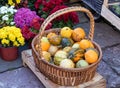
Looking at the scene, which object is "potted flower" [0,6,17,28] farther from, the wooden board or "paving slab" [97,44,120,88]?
"paving slab" [97,44,120,88]

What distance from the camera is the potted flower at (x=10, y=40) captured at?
3104 millimetres

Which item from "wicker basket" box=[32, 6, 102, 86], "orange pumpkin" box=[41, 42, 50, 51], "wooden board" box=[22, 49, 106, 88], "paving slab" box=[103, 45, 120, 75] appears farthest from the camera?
"paving slab" box=[103, 45, 120, 75]

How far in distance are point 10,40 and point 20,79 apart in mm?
433

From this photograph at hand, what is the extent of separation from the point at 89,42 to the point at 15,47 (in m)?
0.86

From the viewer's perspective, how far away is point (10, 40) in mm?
3148

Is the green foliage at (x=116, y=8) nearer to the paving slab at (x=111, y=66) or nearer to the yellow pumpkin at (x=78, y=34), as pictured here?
the paving slab at (x=111, y=66)

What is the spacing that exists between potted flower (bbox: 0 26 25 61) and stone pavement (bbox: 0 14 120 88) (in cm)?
15

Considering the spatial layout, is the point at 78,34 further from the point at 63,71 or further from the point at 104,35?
the point at 104,35


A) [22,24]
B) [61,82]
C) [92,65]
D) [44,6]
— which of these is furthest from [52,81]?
[44,6]

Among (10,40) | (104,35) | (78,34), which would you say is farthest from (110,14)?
(10,40)

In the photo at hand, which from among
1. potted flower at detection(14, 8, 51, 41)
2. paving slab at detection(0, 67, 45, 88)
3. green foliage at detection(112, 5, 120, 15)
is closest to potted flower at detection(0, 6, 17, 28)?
potted flower at detection(14, 8, 51, 41)

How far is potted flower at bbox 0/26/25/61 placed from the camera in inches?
122

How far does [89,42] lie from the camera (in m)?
2.83

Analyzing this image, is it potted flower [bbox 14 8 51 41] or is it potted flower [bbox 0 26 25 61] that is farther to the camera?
potted flower [bbox 14 8 51 41]
